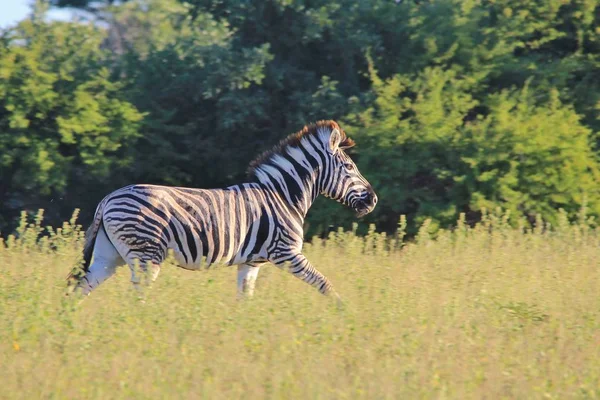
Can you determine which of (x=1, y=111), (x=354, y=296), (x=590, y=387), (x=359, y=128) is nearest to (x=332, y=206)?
(x=359, y=128)

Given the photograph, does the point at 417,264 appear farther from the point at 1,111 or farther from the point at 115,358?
the point at 1,111

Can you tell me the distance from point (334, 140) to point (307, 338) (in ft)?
9.98

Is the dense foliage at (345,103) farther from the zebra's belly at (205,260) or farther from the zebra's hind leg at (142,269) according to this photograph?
the zebra's hind leg at (142,269)

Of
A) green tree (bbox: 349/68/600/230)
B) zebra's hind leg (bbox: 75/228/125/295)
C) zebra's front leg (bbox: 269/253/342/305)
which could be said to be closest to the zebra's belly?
zebra's front leg (bbox: 269/253/342/305)

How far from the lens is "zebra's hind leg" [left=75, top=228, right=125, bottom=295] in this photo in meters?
7.86

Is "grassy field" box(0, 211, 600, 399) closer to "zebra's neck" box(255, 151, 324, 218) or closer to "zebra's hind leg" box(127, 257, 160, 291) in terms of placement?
"zebra's hind leg" box(127, 257, 160, 291)

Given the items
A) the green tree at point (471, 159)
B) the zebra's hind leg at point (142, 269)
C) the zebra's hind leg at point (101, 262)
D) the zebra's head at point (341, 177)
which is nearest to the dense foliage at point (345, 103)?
the green tree at point (471, 159)

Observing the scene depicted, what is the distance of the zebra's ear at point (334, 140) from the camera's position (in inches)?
351

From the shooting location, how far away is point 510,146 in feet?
50.5

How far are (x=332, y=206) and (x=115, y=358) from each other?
32.7 ft

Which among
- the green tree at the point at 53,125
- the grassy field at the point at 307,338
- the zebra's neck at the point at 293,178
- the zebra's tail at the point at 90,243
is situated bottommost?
the grassy field at the point at 307,338

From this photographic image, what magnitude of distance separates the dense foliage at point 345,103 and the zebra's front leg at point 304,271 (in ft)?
23.2

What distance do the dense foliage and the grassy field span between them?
6.56 m

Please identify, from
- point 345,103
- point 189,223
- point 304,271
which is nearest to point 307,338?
point 304,271
